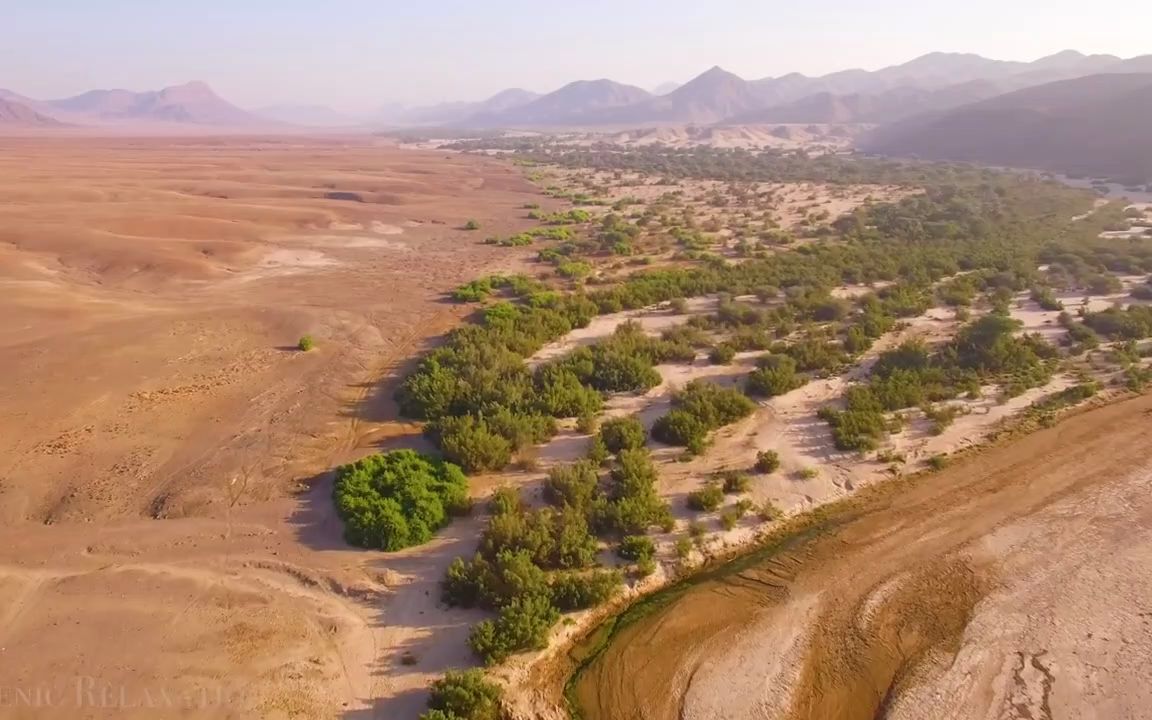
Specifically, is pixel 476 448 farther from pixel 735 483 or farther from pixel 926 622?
pixel 926 622

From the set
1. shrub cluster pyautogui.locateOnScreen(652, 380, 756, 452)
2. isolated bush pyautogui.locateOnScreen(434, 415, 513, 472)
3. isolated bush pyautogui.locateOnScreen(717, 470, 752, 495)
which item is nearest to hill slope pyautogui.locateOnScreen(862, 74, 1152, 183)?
shrub cluster pyautogui.locateOnScreen(652, 380, 756, 452)

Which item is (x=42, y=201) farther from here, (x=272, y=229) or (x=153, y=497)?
(x=153, y=497)

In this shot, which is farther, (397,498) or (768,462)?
(768,462)

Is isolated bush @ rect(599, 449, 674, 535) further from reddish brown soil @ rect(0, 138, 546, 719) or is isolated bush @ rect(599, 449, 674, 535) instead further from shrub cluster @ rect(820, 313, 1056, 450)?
shrub cluster @ rect(820, 313, 1056, 450)

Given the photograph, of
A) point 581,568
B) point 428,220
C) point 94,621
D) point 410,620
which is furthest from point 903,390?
point 428,220

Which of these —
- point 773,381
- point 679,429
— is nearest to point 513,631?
point 679,429
